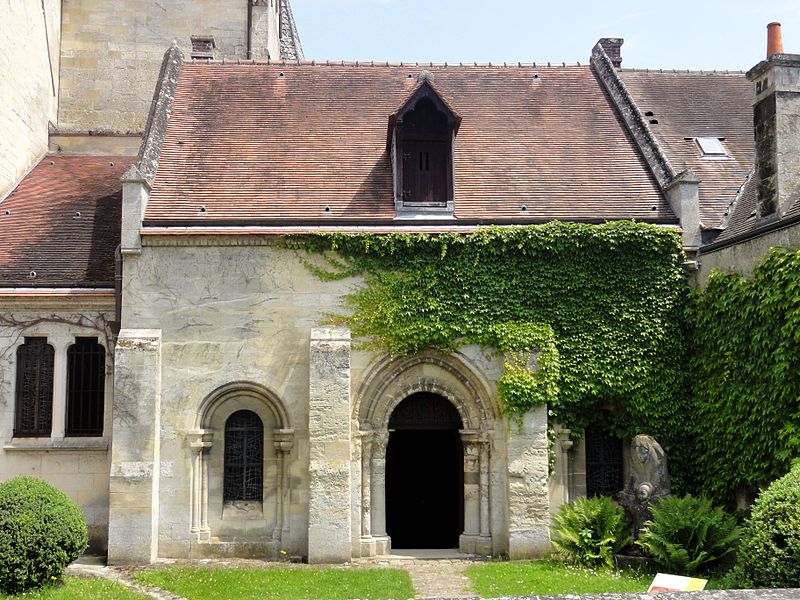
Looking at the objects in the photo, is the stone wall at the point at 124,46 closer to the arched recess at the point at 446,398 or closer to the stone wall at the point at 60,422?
the stone wall at the point at 60,422

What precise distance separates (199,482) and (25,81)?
1227 centimetres

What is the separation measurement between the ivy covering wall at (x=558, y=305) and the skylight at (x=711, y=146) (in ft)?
13.3

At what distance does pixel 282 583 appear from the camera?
14.0m

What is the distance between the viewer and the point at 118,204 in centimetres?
2041

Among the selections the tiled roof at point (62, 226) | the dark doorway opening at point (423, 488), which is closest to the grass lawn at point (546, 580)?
the dark doorway opening at point (423, 488)

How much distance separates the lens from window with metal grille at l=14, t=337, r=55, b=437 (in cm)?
1769

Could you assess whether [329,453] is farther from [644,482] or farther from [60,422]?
[60,422]

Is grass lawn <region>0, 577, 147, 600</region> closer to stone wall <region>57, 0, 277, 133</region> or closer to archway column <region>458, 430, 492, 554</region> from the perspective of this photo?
archway column <region>458, 430, 492, 554</region>

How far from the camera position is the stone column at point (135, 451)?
51.5 feet

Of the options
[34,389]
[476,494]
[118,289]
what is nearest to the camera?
[476,494]

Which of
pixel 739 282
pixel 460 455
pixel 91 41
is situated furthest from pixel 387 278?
pixel 91 41

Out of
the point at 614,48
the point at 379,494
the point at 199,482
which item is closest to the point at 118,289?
the point at 199,482

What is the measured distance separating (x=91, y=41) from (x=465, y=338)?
1548 centimetres

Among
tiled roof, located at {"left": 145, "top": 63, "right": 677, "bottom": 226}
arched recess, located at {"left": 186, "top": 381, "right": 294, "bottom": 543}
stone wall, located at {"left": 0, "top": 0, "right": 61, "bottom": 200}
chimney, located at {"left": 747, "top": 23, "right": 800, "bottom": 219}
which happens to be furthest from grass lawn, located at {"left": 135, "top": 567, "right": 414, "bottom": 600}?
stone wall, located at {"left": 0, "top": 0, "right": 61, "bottom": 200}
